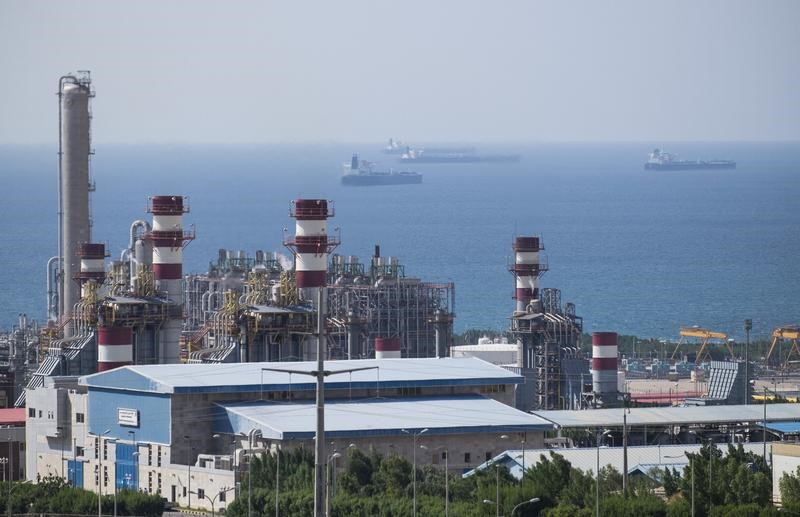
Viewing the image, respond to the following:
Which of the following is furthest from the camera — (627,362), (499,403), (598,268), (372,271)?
(598,268)

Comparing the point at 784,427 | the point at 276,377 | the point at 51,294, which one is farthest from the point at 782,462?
the point at 51,294

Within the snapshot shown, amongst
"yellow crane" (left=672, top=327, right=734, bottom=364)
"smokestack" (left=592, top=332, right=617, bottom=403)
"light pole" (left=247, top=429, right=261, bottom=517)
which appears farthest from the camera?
"yellow crane" (left=672, top=327, right=734, bottom=364)

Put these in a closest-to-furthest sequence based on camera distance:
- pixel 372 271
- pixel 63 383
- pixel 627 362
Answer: pixel 63 383, pixel 372 271, pixel 627 362

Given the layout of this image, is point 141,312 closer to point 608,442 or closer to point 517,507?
point 608,442

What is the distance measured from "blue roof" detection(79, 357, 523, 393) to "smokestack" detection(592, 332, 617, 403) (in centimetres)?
697

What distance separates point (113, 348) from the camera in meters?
70.2

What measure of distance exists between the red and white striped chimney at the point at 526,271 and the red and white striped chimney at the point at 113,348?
17943 mm

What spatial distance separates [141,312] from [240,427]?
38.5 feet

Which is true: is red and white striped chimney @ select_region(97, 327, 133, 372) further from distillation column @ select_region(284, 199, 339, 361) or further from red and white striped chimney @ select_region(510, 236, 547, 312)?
red and white striped chimney @ select_region(510, 236, 547, 312)

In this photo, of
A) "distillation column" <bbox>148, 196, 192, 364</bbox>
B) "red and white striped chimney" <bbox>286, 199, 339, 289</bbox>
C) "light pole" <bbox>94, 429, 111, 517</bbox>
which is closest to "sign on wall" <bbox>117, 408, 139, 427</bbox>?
"light pole" <bbox>94, 429, 111, 517</bbox>

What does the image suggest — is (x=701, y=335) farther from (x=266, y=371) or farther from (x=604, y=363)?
(x=266, y=371)

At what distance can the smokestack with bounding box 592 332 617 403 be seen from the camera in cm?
7662

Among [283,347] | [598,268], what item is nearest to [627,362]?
[283,347]

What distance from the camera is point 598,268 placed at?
198000mm
